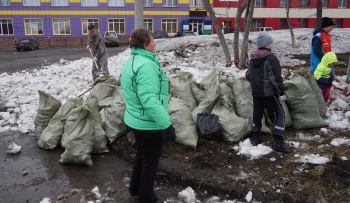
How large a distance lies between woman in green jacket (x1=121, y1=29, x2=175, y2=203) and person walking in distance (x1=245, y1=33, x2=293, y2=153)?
1.55 meters

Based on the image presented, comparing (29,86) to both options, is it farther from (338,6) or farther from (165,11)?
(338,6)

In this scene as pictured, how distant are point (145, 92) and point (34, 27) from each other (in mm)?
32954

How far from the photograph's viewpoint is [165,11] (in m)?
33.6

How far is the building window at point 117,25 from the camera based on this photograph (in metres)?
33.0

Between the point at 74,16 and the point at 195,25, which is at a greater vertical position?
the point at 74,16

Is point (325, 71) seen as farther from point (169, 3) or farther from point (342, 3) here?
point (342, 3)

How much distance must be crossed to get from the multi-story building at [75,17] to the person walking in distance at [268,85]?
2992 cm

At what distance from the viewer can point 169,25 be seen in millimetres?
34344

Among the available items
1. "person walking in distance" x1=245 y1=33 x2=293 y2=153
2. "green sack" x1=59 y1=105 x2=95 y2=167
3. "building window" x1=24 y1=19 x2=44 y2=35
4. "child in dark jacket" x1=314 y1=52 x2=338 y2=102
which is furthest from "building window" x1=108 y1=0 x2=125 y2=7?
"person walking in distance" x1=245 y1=33 x2=293 y2=153

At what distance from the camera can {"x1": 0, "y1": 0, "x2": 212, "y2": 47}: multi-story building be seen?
103 ft

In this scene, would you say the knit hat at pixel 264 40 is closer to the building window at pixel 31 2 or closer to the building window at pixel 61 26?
the building window at pixel 61 26

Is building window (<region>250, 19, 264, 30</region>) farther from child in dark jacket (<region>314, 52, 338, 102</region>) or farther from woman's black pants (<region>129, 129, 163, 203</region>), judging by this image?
woman's black pants (<region>129, 129, 163, 203</region>)

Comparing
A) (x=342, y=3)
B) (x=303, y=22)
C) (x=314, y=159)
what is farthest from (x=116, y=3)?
(x=314, y=159)

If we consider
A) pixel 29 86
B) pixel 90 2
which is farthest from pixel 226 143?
pixel 90 2
